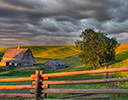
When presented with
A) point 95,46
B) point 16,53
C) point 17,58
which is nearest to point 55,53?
point 16,53

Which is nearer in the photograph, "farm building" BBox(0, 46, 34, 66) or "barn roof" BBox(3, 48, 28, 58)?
"farm building" BBox(0, 46, 34, 66)

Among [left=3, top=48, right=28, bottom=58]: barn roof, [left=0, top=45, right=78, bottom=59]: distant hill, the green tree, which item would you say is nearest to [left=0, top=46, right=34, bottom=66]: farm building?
[left=3, top=48, right=28, bottom=58]: barn roof

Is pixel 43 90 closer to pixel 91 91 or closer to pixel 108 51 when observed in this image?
pixel 91 91

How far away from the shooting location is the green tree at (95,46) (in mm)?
34500

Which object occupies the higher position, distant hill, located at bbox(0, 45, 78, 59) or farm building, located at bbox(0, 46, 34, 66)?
distant hill, located at bbox(0, 45, 78, 59)

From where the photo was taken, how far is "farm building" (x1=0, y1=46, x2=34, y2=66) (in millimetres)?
52322

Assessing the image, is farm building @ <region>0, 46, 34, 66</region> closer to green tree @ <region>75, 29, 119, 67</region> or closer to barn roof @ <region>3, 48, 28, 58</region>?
barn roof @ <region>3, 48, 28, 58</region>

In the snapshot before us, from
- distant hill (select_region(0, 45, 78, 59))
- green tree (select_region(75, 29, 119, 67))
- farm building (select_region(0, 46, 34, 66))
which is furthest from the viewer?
distant hill (select_region(0, 45, 78, 59))

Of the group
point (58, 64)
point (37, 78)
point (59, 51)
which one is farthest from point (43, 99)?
point (59, 51)

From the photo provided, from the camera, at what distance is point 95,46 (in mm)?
35469

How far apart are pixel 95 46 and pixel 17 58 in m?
33.4

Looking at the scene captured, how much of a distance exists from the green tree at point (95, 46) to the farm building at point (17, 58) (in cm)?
2712

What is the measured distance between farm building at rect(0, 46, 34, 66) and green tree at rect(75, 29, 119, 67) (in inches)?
1068

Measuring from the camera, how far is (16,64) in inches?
2055
